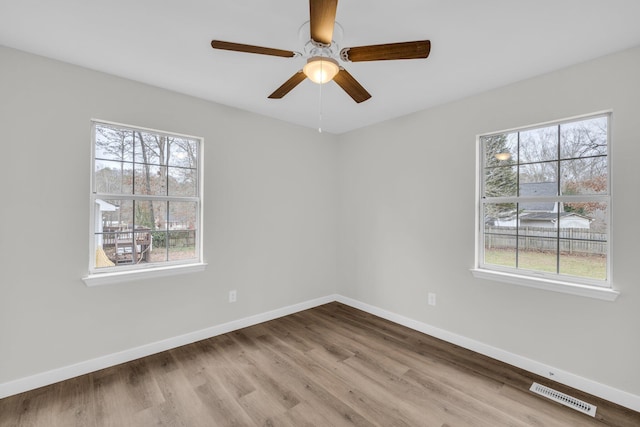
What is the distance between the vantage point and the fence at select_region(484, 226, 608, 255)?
2203 millimetres

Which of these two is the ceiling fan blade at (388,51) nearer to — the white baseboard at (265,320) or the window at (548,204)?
the window at (548,204)

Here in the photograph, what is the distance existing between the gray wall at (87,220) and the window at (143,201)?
0.11 m

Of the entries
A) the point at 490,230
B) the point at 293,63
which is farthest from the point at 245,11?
the point at 490,230

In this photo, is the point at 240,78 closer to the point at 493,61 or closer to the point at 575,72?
the point at 493,61

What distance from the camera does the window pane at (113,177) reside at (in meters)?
2.46

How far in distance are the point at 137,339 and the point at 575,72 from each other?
13.9ft

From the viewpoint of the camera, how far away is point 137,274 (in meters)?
2.54

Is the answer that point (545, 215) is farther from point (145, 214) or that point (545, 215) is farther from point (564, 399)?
point (145, 214)

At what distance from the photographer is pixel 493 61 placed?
2.18 metres

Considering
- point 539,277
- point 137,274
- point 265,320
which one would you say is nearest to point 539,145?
point 539,277

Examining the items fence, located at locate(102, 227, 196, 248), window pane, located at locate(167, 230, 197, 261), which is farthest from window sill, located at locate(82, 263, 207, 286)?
fence, located at locate(102, 227, 196, 248)

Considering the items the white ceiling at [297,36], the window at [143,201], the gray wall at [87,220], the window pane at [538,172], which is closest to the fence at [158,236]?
the window at [143,201]

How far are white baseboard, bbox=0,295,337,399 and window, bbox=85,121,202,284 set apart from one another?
68 cm

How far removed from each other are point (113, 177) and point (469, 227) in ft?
11.0
